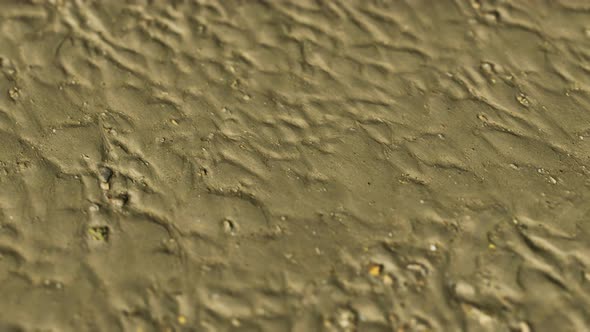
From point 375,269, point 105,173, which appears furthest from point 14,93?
point 375,269

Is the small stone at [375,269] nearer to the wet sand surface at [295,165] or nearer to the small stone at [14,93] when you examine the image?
the wet sand surface at [295,165]

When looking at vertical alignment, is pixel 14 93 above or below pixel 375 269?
below

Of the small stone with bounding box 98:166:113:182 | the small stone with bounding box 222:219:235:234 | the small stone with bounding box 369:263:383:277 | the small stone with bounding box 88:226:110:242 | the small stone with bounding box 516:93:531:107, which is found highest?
the small stone with bounding box 516:93:531:107

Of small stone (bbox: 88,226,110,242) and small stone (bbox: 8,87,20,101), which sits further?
small stone (bbox: 8,87,20,101)

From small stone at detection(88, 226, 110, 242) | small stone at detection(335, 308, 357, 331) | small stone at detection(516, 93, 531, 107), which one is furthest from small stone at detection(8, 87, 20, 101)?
small stone at detection(516, 93, 531, 107)

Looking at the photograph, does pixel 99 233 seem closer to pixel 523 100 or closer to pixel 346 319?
pixel 346 319

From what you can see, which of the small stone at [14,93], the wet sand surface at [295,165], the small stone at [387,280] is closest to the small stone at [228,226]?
the wet sand surface at [295,165]

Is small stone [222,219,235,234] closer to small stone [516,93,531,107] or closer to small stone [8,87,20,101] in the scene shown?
small stone [8,87,20,101]

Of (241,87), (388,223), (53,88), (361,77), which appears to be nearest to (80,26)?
(53,88)

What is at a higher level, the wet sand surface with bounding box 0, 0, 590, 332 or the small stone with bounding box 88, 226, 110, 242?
the wet sand surface with bounding box 0, 0, 590, 332

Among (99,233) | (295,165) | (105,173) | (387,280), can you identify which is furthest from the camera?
(295,165)
